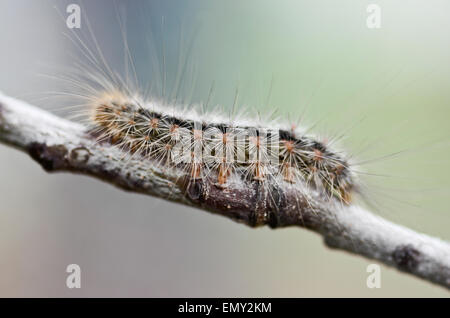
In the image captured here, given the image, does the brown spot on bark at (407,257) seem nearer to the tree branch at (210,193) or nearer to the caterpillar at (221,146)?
the tree branch at (210,193)

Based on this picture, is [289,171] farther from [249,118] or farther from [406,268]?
[406,268]

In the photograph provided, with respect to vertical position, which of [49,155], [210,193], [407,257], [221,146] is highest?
[221,146]

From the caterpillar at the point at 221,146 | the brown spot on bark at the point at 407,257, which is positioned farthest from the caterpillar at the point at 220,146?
the brown spot on bark at the point at 407,257

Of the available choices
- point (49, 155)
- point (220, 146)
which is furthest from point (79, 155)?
point (220, 146)

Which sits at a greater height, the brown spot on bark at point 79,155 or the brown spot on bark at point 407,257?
the brown spot on bark at point 79,155

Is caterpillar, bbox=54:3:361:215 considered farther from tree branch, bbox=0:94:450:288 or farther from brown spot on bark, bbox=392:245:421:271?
brown spot on bark, bbox=392:245:421:271

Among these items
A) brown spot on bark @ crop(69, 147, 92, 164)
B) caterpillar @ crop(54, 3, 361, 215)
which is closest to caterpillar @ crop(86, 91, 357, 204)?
caterpillar @ crop(54, 3, 361, 215)

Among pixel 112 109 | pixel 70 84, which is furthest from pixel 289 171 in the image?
pixel 70 84

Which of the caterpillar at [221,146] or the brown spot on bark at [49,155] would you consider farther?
the caterpillar at [221,146]

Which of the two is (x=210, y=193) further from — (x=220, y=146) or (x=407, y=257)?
(x=407, y=257)
